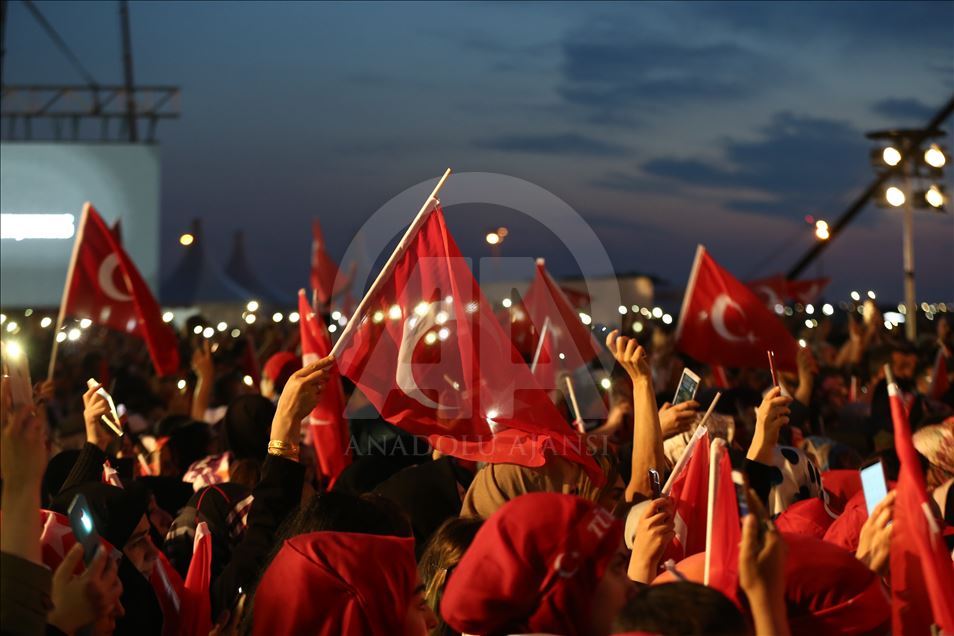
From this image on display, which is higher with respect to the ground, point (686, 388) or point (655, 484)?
point (686, 388)

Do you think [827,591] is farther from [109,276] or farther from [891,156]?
[891,156]

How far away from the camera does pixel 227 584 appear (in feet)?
14.1

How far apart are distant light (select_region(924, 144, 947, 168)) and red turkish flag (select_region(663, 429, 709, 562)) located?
14.3 meters

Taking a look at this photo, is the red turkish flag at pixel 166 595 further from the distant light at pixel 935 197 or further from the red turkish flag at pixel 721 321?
the distant light at pixel 935 197

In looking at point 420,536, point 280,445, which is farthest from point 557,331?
point 280,445

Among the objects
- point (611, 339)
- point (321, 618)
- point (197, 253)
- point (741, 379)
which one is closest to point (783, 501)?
point (611, 339)

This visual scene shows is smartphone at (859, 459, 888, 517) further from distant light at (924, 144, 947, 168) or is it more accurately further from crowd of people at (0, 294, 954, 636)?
distant light at (924, 144, 947, 168)

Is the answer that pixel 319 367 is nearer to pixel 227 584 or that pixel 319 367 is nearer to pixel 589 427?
pixel 227 584

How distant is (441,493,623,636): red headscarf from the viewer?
2834 millimetres

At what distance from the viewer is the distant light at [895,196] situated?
18188mm

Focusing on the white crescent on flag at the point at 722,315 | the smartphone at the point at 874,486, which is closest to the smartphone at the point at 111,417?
the smartphone at the point at 874,486

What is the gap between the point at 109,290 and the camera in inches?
444

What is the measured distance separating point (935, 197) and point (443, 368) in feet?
45.1

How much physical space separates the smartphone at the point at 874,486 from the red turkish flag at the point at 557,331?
3.82 m
